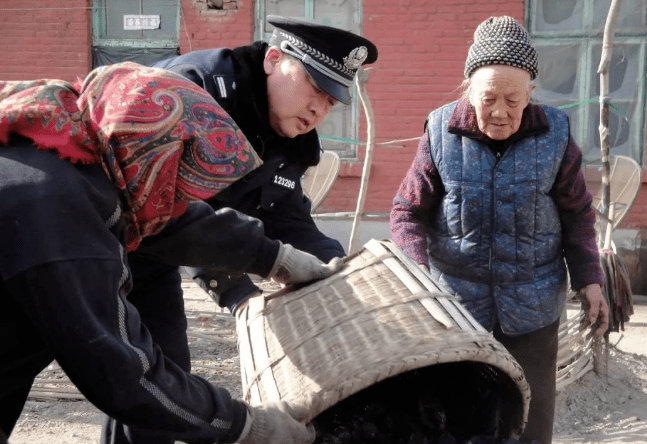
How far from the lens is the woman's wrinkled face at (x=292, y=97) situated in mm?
2547

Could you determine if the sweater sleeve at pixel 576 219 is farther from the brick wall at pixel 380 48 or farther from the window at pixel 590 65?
the window at pixel 590 65

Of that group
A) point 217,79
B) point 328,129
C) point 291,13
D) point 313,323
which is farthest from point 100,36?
point 313,323

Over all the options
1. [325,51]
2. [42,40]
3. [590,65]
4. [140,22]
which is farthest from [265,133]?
[42,40]

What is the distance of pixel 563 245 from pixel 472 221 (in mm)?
377

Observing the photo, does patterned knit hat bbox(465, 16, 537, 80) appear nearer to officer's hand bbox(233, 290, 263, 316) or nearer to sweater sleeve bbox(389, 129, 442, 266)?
sweater sleeve bbox(389, 129, 442, 266)

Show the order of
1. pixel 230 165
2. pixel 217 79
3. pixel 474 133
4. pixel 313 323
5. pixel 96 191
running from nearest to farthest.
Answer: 1. pixel 96 191
2. pixel 230 165
3. pixel 313 323
4. pixel 217 79
5. pixel 474 133

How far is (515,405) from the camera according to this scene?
2188 millimetres

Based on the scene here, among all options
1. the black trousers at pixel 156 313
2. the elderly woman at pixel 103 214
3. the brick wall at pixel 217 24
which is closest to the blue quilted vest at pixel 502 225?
the black trousers at pixel 156 313

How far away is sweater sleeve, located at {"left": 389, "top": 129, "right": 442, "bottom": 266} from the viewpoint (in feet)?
9.36

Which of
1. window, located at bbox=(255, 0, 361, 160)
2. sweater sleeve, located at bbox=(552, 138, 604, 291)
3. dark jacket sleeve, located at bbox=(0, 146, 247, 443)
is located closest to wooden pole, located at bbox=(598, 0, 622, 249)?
sweater sleeve, located at bbox=(552, 138, 604, 291)

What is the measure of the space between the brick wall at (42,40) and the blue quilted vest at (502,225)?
240 inches

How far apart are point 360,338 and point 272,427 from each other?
323 millimetres

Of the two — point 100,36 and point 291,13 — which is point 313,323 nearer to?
point 291,13

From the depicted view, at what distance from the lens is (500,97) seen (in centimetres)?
270
